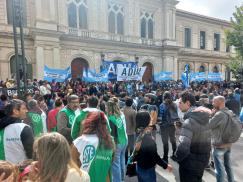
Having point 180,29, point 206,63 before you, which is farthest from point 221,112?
point 206,63

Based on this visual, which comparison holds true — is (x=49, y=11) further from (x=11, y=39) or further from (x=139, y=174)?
(x=139, y=174)

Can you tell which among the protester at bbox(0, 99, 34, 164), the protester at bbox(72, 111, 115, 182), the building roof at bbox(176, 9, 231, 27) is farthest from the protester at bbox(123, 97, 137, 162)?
the building roof at bbox(176, 9, 231, 27)

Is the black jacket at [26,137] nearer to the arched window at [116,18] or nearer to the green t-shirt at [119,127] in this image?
the green t-shirt at [119,127]

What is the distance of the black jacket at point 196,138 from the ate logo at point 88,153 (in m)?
1.12

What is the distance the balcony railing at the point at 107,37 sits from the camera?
1942cm

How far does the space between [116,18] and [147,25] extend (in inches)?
155

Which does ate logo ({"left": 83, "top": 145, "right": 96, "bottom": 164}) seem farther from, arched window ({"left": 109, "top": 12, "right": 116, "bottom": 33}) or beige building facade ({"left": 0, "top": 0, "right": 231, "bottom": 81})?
arched window ({"left": 109, "top": 12, "right": 116, "bottom": 33})

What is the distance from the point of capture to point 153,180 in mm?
2988

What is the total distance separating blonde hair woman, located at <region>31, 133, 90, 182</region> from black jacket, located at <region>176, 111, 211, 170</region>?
1.66 m

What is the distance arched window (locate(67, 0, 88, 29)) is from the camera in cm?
2000

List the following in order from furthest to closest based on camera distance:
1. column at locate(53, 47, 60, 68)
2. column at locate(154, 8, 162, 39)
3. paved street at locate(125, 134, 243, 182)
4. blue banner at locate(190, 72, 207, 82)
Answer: column at locate(154, 8, 162, 39), column at locate(53, 47, 60, 68), blue banner at locate(190, 72, 207, 82), paved street at locate(125, 134, 243, 182)

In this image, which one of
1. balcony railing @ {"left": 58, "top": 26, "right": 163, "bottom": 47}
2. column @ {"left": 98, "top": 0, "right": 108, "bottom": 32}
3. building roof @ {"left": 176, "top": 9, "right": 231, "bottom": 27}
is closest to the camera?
balcony railing @ {"left": 58, "top": 26, "right": 163, "bottom": 47}

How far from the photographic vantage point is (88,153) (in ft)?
7.74

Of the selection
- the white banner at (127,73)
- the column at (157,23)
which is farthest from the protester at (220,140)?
the column at (157,23)
